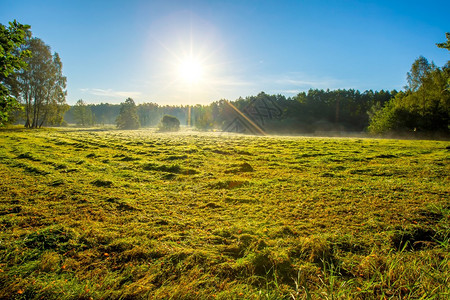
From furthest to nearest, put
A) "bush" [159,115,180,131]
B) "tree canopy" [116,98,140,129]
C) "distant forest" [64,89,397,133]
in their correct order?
1. "tree canopy" [116,98,140,129]
2. "distant forest" [64,89,397,133]
3. "bush" [159,115,180,131]

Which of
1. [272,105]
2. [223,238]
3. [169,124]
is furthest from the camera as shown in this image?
[272,105]

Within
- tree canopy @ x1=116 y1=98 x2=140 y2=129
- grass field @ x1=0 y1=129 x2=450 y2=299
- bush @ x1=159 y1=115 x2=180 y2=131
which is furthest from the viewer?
tree canopy @ x1=116 y1=98 x2=140 y2=129

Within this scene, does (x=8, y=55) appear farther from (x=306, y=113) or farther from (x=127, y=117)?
(x=306, y=113)

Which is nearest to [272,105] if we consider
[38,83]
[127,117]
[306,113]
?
[306,113]

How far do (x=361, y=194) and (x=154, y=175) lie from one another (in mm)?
9577

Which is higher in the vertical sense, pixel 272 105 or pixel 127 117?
pixel 272 105

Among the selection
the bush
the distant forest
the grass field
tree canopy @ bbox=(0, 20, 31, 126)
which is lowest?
the grass field

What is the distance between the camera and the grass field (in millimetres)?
2988

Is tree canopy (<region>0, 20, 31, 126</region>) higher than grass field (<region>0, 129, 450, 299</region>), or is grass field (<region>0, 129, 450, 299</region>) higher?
tree canopy (<region>0, 20, 31, 126</region>)

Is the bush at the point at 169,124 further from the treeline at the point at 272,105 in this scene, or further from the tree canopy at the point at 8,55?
the tree canopy at the point at 8,55

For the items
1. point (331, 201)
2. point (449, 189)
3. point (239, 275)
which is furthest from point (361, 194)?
point (239, 275)

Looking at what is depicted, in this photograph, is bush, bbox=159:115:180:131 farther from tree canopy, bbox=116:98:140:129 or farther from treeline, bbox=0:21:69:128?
treeline, bbox=0:21:69:128

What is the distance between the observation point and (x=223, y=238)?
458cm

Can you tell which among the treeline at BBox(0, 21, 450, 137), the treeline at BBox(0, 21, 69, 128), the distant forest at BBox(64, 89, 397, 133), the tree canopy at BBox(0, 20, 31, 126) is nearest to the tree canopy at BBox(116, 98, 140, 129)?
the treeline at BBox(0, 21, 450, 137)
